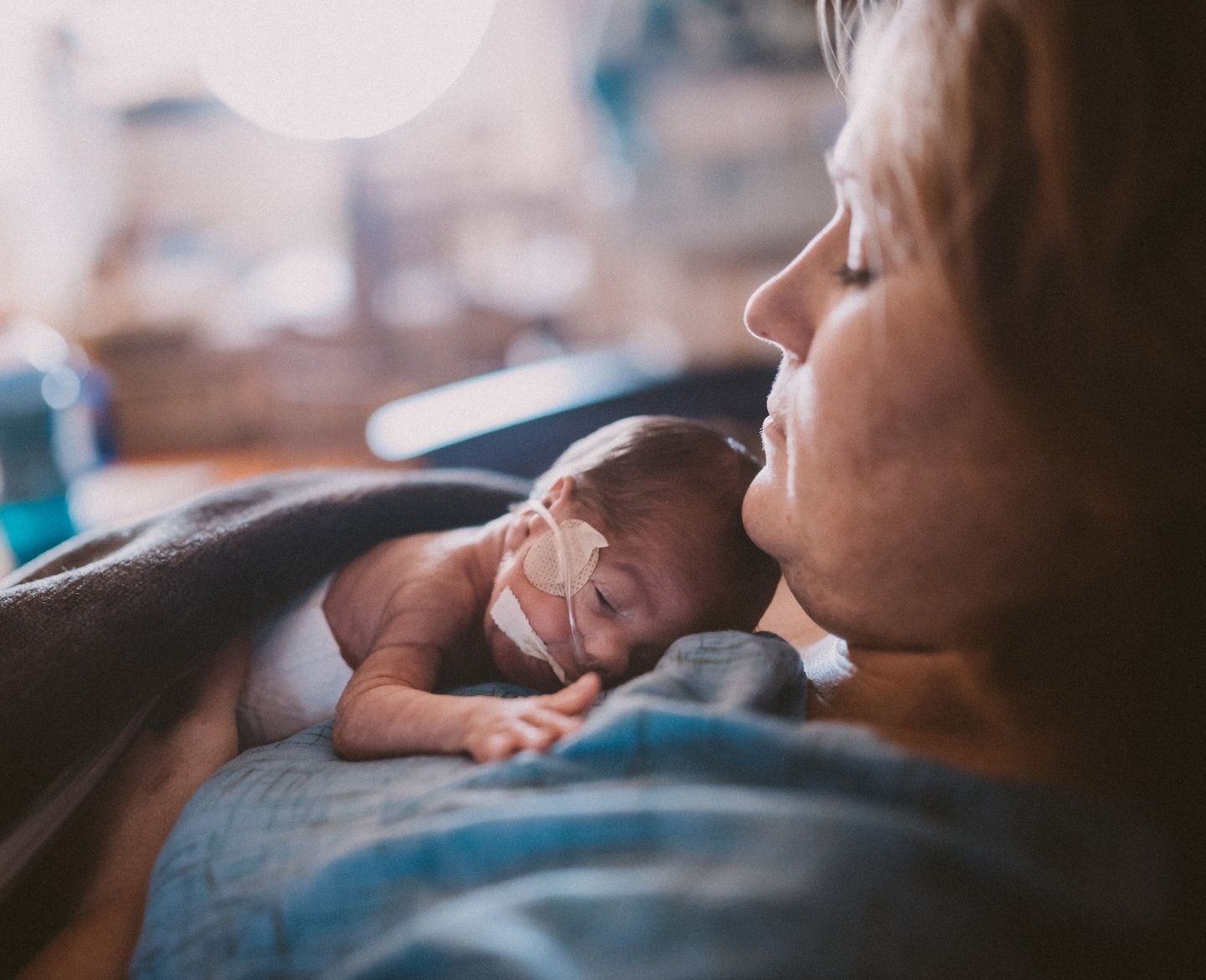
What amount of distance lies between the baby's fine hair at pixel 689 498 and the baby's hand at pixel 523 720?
259 millimetres

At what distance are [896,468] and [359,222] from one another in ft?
15.0

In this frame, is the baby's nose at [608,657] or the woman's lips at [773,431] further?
the baby's nose at [608,657]

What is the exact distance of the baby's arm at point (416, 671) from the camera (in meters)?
0.73

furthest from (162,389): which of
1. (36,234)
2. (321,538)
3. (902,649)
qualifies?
(902,649)

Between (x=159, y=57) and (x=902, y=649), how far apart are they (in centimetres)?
585

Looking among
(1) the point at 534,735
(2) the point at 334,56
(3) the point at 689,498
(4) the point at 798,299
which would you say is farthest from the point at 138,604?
(2) the point at 334,56

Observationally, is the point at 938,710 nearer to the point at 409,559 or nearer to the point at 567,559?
the point at 567,559

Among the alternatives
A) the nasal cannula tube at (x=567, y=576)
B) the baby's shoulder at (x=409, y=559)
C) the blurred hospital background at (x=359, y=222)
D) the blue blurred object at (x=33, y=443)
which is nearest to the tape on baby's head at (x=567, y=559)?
the nasal cannula tube at (x=567, y=576)

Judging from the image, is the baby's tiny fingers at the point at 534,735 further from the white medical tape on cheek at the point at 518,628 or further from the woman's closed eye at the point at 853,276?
the woman's closed eye at the point at 853,276

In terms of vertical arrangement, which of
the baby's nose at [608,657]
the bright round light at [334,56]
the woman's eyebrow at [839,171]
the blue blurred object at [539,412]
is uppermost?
the bright round light at [334,56]

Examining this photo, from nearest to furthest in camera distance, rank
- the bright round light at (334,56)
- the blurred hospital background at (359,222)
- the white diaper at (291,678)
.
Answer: the white diaper at (291,678) → the bright round light at (334,56) → the blurred hospital background at (359,222)

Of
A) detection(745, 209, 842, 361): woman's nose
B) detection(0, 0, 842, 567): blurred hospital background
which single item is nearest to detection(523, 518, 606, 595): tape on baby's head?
detection(745, 209, 842, 361): woman's nose

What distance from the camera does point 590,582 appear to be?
1027 mm

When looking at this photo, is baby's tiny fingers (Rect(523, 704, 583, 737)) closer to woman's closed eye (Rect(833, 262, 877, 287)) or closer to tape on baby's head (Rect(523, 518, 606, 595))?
tape on baby's head (Rect(523, 518, 606, 595))
